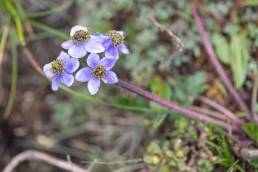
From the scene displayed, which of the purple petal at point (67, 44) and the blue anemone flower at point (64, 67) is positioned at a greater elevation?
the purple petal at point (67, 44)

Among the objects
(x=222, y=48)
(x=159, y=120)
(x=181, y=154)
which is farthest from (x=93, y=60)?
(x=222, y=48)

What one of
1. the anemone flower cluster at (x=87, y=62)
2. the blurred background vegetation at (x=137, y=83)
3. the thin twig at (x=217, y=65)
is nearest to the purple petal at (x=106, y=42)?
the anemone flower cluster at (x=87, y=62)

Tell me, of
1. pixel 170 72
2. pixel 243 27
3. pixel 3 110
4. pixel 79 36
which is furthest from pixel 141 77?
pixel 3 110

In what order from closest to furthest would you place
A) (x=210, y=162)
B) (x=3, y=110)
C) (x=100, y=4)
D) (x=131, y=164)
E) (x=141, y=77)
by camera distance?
(x=210, y=162)
(x=131, y=164)
(x=141, y=77)
(x=100, y=4)
(x=3, y=110)

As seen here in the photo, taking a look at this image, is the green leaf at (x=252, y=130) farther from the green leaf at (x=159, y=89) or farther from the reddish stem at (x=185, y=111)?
the green leaf at (x=159, y=89)

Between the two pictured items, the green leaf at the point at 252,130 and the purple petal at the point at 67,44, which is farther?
the green leaf at the point at 252,130

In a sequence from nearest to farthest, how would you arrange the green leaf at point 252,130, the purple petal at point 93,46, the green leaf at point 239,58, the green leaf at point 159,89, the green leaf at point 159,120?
the purple petal at point 93,46 < the green leaf at point 252,130 < the green leaf at point 159,120 < the green leaf at point 159,89 < the green leaf at point 239,58

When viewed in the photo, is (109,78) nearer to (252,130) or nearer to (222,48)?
(252,130)

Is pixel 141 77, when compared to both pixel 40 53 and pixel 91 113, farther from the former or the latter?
pixel 40 53
